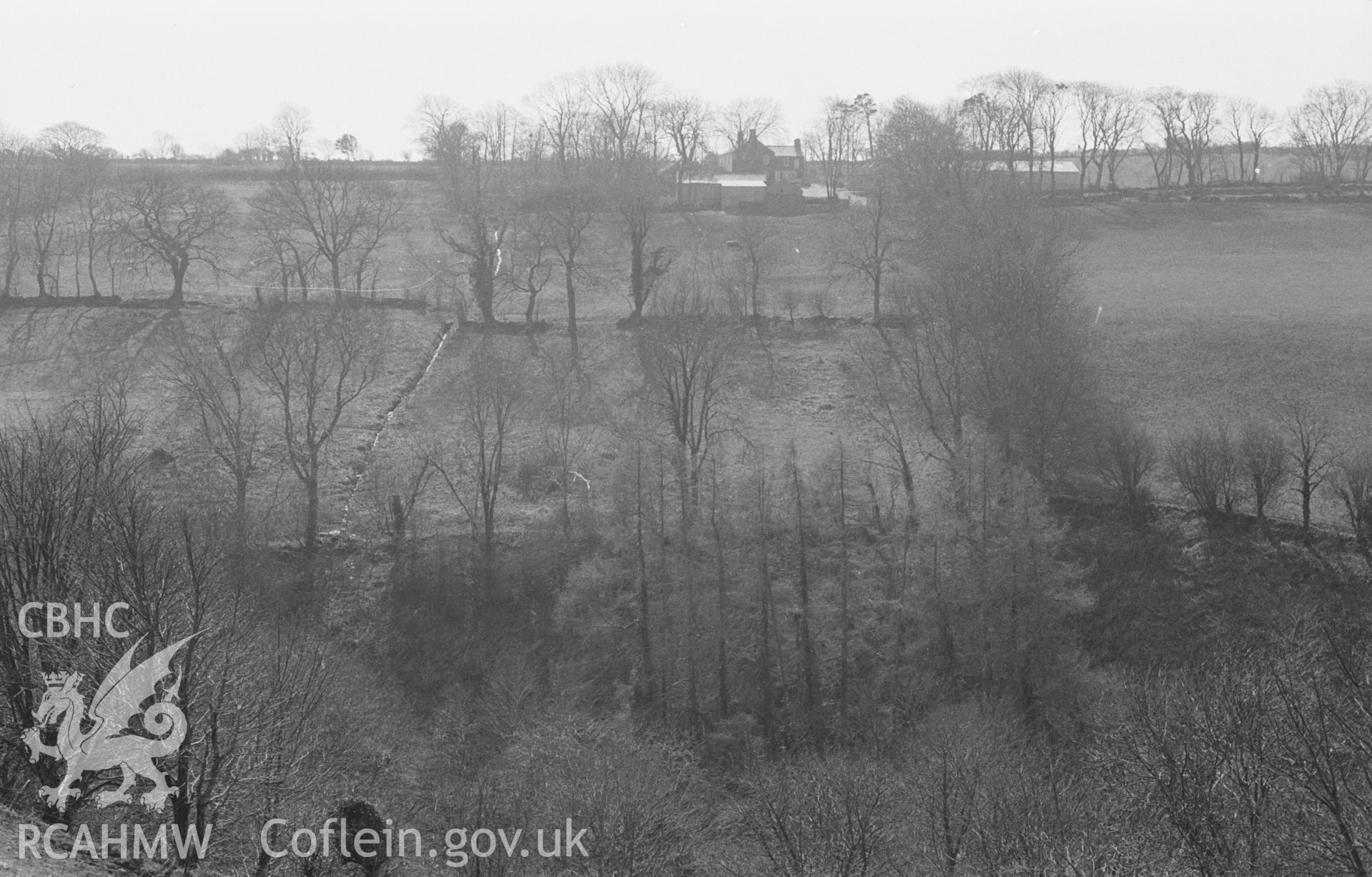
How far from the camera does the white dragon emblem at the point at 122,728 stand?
19141 mm

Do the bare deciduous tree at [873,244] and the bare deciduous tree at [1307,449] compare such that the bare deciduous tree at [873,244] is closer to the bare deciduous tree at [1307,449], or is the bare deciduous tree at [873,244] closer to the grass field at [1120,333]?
the grass field at [1120,333]

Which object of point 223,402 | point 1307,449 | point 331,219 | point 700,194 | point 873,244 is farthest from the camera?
point 700,194

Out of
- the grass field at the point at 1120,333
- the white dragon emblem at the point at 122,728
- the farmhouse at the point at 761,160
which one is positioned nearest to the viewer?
the white dragon emblem at the point at 122,728

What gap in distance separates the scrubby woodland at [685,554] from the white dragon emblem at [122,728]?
0.41 meters

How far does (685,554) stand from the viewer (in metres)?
39.8

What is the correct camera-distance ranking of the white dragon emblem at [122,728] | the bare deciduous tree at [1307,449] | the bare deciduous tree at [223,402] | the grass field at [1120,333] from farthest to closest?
the grass field at [1120,333], the bare deciduous tree at [223,402], the bare deciduous tree at [1307,449], the white dragon emblem at [122,728]

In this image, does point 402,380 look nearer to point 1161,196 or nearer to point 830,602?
point 830,602

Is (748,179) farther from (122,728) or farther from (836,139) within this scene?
(122,728)

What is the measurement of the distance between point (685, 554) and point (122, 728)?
22.2 meters

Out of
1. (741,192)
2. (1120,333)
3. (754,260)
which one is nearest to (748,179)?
(741,192)

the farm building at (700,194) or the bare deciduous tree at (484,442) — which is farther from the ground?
the farm building at (700,194)

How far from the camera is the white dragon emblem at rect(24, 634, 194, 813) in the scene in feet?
62.8

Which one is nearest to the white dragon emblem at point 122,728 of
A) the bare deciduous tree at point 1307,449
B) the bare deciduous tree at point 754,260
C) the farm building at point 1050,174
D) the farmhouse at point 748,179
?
the bare deciduous tree at point 1307,449

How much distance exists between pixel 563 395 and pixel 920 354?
14.9 metres
